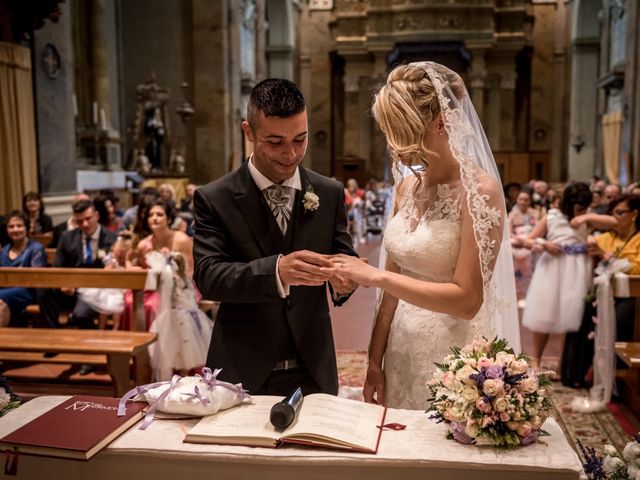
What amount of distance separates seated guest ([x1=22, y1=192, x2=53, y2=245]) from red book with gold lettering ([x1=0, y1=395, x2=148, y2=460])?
676 cm

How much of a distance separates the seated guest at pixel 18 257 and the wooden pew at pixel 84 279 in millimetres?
786

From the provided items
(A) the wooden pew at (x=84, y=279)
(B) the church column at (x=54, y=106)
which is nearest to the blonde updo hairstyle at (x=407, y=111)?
(A) the wooden pew at (x=84, y=279)

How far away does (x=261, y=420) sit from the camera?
1875 mm

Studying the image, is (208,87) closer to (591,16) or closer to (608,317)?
(608,317)

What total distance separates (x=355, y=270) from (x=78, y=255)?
4.91 meters

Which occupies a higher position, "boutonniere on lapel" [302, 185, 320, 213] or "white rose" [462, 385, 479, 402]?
"boutonniere on lapel" [302, 185, 320, 213]

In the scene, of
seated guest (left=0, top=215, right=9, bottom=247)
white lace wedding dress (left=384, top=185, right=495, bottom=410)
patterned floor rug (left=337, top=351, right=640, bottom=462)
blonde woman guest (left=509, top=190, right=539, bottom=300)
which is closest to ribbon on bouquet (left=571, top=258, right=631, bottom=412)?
patterned floor rug (left=337, top=351, right=640, bottom=462)

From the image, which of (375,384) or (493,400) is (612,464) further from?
(375,384)

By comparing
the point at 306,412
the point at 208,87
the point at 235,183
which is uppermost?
the point at 208,87

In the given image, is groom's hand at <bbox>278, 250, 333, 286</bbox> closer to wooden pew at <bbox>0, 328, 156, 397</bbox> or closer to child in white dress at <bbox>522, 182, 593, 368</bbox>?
wooden pew at <bbox>0, 328, 156, 397</bbox>

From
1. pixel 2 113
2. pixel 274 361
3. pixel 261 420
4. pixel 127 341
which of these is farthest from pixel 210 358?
pixel 2 113

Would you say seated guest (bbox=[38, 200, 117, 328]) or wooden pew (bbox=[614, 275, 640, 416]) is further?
seated guest (bbox=[38, 200, 117, 328])

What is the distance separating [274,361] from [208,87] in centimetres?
1392

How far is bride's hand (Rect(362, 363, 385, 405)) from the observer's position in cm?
280
